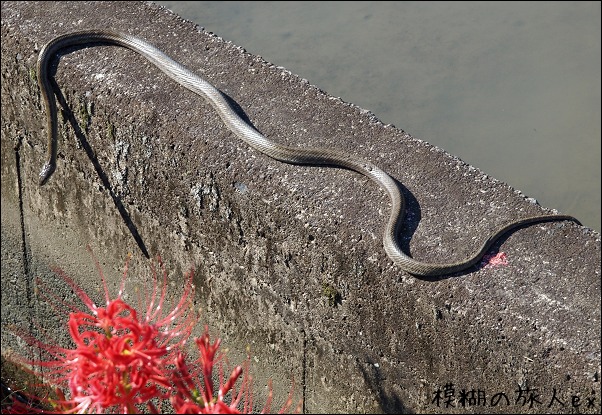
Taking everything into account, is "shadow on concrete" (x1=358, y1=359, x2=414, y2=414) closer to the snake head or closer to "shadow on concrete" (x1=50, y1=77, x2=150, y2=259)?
"shadow on concrete" (x1=50, y1=77, x2=150, y2=259)

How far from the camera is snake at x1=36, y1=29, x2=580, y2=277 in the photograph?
3.34m

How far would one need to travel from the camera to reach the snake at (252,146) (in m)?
3.34

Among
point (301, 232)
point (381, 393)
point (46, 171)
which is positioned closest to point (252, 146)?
point (301, 232)

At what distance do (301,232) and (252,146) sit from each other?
0.59m

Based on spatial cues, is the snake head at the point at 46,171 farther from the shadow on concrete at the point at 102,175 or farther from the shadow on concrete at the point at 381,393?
the shadow on concrete at the point at 381,393

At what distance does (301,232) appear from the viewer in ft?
11.7

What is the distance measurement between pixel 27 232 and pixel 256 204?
2.31m

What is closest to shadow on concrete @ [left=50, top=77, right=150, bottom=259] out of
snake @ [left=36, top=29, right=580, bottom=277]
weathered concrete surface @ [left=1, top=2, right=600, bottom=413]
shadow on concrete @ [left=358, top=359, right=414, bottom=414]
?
weathered concrete surface @ [left=1, top=2, right=600, bottom=413]

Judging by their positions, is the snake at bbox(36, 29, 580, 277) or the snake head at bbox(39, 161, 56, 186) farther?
the snake head at bbox(39, 161, 56, 186)

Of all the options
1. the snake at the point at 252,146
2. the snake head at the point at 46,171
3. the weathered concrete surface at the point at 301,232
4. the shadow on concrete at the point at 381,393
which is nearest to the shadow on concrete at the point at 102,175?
the weathered concrete surface at the point at 301,232

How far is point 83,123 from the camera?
14.6ft

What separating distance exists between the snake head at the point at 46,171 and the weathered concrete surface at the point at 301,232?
69 millimetres

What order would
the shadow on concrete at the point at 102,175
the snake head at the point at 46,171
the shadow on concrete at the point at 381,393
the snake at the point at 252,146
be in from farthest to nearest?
the snake head at the point at 46,171, the shadow on concrete at the point at 102,175, the shadow on concrete at the point at 381,393, the snake at the point at 252,146

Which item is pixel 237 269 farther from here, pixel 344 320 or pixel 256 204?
pixel 344 320
